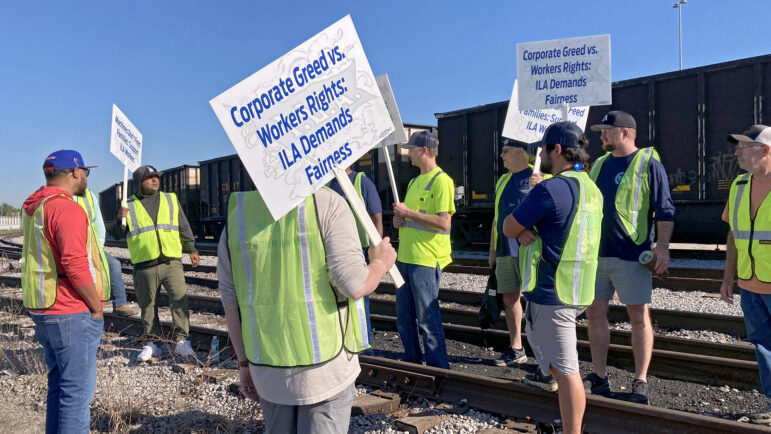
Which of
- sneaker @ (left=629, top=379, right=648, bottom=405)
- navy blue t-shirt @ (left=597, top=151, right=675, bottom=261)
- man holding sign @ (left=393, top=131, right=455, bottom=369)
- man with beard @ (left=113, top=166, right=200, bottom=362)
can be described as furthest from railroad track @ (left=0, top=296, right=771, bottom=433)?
man with beard @ (left=113, top=166, right=200, bottom=362)

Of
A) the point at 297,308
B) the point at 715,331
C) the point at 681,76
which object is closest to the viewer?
the point at 297,308

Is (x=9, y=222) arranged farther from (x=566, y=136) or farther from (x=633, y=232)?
(x=566, y=136)

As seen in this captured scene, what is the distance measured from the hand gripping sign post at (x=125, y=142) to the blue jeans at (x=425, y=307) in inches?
139

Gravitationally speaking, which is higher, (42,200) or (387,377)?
(42,200)

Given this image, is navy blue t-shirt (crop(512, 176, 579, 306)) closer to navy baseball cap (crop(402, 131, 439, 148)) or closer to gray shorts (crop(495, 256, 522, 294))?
navy baseball cap (crop(402, 131, 439, 148))

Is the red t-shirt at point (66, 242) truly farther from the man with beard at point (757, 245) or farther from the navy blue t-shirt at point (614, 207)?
the man with beard at point (757, 245)

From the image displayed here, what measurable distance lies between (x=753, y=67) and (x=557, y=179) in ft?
32.0

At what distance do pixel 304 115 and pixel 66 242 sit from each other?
1888 mm

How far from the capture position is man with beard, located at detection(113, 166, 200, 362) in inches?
227

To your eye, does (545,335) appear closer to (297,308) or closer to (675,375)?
(297,308)

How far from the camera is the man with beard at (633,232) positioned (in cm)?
405

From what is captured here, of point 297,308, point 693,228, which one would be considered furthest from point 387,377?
point 693,228

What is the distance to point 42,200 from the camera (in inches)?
130

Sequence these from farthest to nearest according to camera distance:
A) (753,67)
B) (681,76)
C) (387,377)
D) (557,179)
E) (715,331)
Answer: (681,76) → (753,67) → (715,331) → (387,377) → (557,179)
